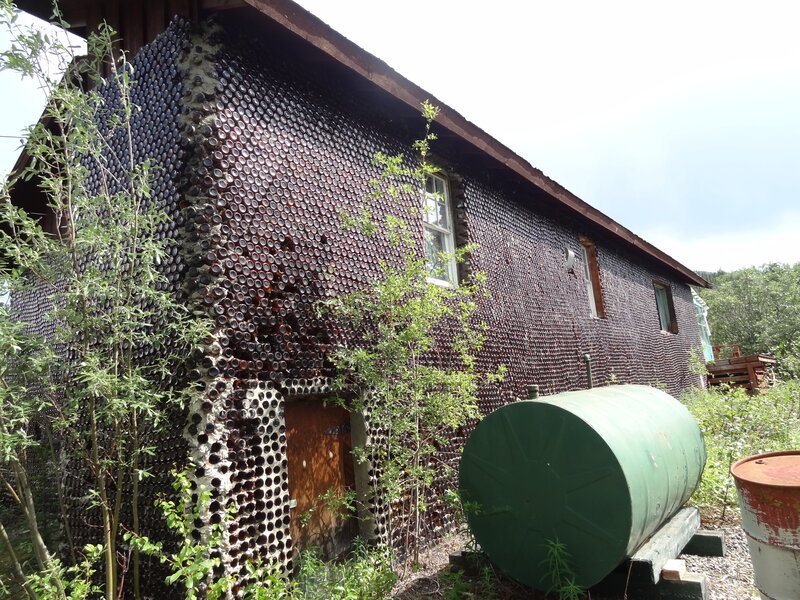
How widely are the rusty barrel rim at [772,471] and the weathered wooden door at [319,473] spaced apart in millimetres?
3055

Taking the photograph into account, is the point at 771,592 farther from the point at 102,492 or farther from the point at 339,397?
the point at 102,492

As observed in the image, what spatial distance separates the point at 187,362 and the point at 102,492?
42.3 inches

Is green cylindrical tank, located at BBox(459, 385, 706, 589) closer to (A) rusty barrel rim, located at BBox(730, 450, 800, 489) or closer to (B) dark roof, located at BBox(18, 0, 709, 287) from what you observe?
(A) rusty barrel rim, located at BBox(730, 450, 800, 489)

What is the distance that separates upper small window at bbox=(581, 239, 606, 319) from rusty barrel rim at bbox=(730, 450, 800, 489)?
8.40 metres

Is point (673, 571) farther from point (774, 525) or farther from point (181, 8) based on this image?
point (181, 8)

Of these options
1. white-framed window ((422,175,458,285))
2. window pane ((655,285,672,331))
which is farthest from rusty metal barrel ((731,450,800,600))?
window pane ((655,285,672,331))

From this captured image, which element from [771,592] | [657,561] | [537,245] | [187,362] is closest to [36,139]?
[187,362]

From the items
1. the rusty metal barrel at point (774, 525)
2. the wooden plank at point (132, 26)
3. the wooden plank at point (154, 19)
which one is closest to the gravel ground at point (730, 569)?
the rusty metal barrel at point (774, 525)

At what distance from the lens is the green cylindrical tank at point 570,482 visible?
3.78 m

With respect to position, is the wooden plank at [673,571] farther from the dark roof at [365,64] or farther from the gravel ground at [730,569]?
the dark roof at [365,64]

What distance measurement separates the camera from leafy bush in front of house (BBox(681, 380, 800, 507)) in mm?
6441

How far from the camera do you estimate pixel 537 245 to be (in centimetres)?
997

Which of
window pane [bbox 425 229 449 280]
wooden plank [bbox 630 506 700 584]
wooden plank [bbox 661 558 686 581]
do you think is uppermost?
window pane [bbox 425 229 449 280]

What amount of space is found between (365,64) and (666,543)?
522 cm
